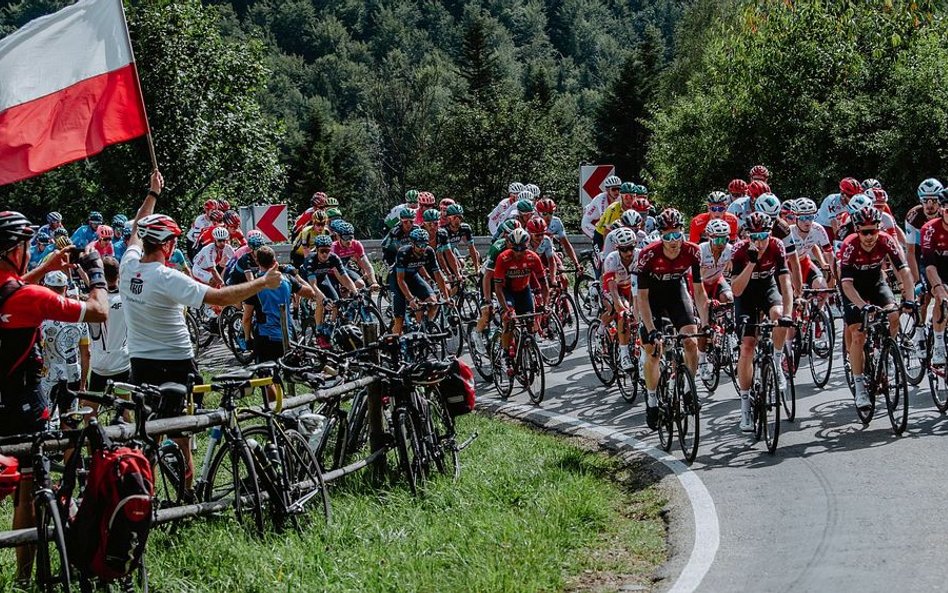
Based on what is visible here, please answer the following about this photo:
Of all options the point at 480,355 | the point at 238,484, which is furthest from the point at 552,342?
the point at 238,484

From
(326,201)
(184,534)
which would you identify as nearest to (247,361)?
(326,201)

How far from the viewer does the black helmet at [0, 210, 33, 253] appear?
21.7 ft

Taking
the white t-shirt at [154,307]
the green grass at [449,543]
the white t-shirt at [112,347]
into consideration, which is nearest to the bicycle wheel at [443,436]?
the green grass at [449,543]

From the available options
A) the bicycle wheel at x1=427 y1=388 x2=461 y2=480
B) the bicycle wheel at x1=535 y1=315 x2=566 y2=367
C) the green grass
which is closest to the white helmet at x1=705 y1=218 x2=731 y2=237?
the bicycle wheel at x1=535 y1=315 x2=566 y2=367

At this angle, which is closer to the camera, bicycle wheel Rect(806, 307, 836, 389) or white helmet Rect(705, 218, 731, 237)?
white helmet Rect(705, 218, 731, 237)

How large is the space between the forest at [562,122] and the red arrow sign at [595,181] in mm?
3207

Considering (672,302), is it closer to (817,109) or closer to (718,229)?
(718,229)

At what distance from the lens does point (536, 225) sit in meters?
15.8

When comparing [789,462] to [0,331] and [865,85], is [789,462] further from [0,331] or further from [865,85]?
[865,85]

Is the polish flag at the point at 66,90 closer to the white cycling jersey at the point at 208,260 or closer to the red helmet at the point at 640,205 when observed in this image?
the red helmet at the point at 640,205

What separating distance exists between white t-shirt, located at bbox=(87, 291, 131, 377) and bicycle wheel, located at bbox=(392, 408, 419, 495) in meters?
3.25

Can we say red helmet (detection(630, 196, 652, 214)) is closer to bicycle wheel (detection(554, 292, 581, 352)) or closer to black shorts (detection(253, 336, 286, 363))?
bicycle wheel (detection(554, 292, 581, 352))

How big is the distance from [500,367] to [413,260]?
7.75 ft

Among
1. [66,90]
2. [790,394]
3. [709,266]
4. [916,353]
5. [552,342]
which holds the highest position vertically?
[66,90]
